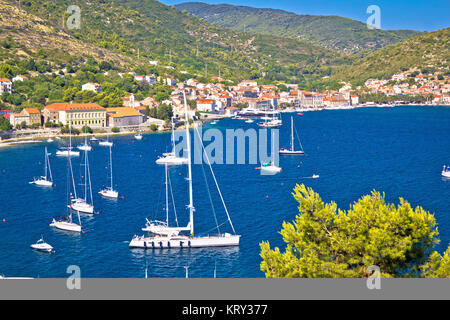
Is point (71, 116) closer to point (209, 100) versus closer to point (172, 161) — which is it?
point (172, 161)

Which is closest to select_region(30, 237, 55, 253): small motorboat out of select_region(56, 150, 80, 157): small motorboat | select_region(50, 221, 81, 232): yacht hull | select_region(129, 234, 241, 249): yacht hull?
select_region(50, 221, 81, 232): yacht hull

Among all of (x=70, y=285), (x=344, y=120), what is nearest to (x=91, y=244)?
(x=70, y=285)

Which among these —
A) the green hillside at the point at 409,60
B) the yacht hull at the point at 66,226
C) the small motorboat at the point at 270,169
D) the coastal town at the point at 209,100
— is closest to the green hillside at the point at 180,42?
the green hillside at the point at 409,60

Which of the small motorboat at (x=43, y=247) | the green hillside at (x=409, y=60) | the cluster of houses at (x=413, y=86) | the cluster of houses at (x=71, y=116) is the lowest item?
the small motorboat at (x=43, y=247)

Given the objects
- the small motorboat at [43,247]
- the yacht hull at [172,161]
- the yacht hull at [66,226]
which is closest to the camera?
the small motorboat at [43,247]

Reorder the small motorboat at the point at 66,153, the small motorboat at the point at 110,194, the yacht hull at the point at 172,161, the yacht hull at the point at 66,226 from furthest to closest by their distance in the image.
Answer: the small motorboat at the point at 66,153 < the yacht hull at the point at 172,161 < the small motorboat at the point at 110,194 < the yacht hull at the point at 66,226

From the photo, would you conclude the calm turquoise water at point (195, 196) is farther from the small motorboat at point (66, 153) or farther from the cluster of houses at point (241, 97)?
the cluster of houses at point (241, 97)
